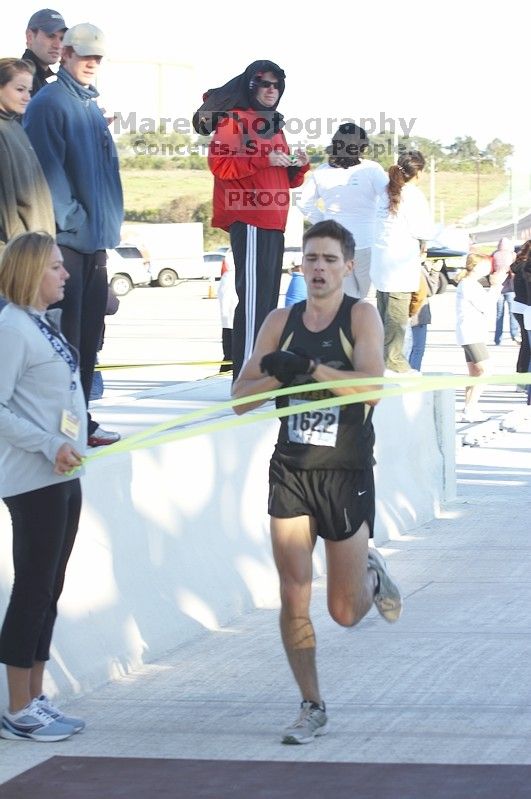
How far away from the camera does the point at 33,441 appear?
523cm

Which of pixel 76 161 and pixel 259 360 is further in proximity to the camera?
pixel 76 161

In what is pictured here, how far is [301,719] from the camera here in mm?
5520

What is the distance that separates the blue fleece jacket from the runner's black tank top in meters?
2.03

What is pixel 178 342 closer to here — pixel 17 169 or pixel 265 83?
pixel 265 83

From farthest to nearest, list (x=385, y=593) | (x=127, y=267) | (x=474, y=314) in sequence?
(x=127, y=267) < (x=474, y=314) < (x=385, y=593)

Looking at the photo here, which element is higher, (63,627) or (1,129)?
(1,129)

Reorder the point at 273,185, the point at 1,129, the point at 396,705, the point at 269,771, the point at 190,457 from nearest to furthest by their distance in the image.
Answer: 1. the point at 269,771
2. the point at 396,705
3. the point at 1,129
4. the point at 190,457
5. the point at 273,185

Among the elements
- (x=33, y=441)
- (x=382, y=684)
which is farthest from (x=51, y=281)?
(x=382, y=684)

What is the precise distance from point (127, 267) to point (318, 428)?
5697 centimetres

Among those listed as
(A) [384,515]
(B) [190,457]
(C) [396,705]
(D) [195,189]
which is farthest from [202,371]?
(D) [195,189]

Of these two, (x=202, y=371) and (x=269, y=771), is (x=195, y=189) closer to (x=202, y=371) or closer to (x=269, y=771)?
(x=202, y=371)

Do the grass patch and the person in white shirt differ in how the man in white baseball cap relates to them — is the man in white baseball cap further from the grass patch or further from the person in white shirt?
the grass patch

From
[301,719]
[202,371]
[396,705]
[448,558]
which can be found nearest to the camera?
[301,719]

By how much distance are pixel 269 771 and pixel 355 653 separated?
195cm
